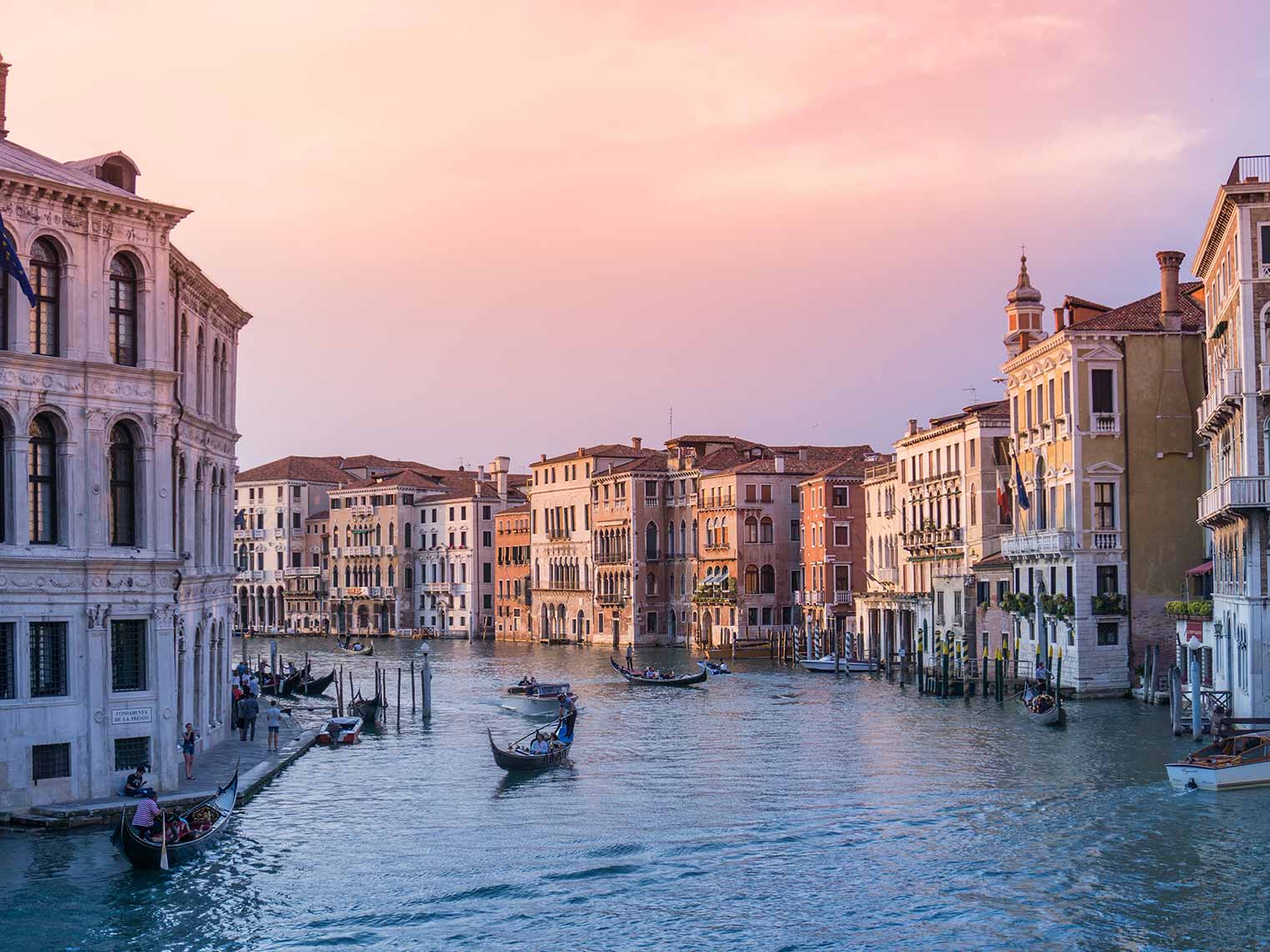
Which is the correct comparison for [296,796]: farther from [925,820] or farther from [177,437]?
[925,820]

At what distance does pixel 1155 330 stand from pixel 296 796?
80.5 feet

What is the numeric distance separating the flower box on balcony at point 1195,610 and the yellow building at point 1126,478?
444 cm

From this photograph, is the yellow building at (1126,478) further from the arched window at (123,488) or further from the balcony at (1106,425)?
the arched window at (123,488)

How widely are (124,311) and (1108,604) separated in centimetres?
2612

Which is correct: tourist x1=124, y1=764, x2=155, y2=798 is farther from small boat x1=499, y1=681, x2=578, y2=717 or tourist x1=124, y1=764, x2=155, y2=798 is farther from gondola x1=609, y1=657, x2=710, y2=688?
A: gondola x1=609, y1=657, x2=710, y2=688

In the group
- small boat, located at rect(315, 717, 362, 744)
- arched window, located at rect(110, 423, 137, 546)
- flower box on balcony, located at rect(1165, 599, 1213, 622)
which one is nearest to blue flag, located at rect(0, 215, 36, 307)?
arched window, located at rect(110, 423, 137, 546)

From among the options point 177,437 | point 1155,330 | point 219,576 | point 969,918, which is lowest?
point 969,918

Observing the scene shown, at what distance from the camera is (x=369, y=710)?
39281mm

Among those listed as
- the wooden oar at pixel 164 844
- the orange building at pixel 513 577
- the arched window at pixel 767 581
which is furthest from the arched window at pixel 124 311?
the orange building at pixel 513 577

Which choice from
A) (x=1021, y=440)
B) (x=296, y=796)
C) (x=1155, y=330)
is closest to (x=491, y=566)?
(x=1021, y=440)

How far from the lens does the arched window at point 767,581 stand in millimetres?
74688

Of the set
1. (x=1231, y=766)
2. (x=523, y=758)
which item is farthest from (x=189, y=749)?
(x=1231, y=766)

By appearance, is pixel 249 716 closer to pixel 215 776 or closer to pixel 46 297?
pixel 215 776

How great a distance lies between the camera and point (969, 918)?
710 inches
